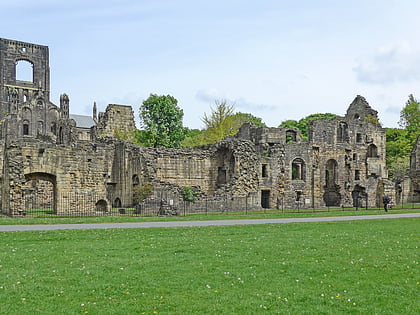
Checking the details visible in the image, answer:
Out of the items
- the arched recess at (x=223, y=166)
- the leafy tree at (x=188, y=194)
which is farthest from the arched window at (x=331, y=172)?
the leafy tree at (x=188, y=194)

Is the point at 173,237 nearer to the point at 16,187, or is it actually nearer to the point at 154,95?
the point at 16,187

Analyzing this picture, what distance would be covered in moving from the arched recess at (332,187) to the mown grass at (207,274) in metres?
34.3

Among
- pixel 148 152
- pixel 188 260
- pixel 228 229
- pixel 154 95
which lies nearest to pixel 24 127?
pixel 154 95

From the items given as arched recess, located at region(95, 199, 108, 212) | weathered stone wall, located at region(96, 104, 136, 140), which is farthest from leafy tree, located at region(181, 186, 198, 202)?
weathered stone wall, located at region(96, 104, 136, 140)

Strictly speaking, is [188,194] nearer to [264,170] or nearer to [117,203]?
[117,203]

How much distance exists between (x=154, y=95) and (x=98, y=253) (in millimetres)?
52805

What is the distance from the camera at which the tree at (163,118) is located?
63.5 meters

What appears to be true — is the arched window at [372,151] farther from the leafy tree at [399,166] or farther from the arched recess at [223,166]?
the arched recess at [223,166]

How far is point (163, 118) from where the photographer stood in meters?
64.2

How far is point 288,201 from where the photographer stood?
46.2 m

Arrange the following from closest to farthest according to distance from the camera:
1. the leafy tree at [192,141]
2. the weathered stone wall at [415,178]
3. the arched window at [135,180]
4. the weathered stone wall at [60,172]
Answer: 1. the weathered stone wall at [60,172]
2. the arched window at [135,180]
3. the weathered stone wall at [415,178]
4. the leafy tree at [192,141]

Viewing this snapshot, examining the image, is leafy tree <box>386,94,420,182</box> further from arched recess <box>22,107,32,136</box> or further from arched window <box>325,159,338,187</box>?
arched recess <box>22,107,32,136</box>

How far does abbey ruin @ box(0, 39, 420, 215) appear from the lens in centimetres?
3419

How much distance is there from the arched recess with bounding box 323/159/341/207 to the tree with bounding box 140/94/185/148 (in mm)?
20871
